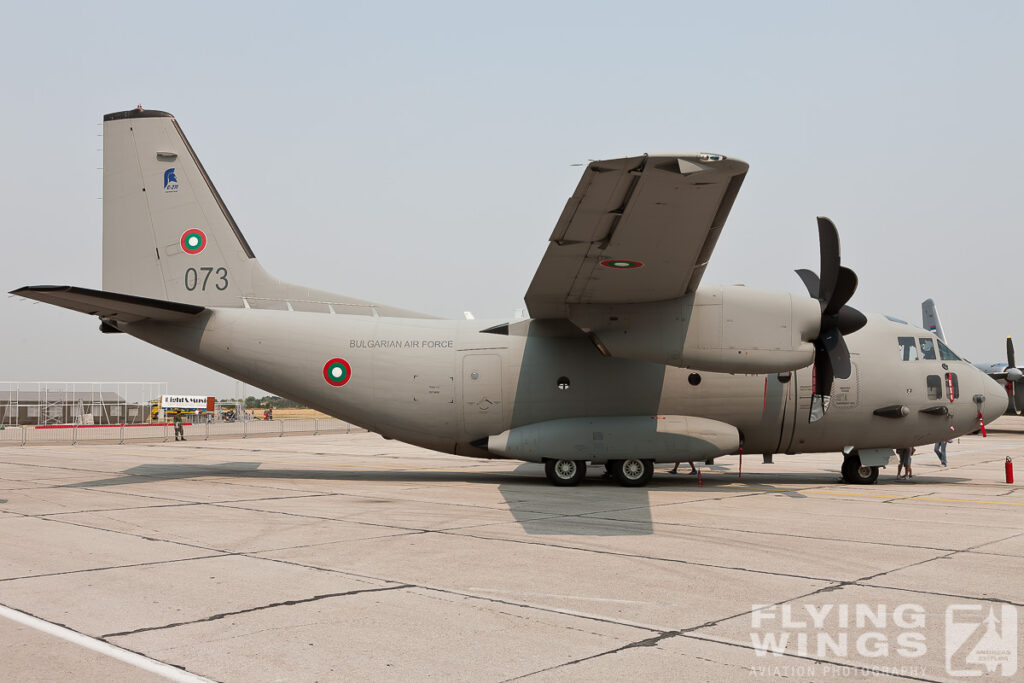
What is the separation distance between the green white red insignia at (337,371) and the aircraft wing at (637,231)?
4931mm

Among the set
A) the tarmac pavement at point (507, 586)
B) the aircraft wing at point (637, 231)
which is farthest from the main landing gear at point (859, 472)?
the aircraft wing at point (637, 231)

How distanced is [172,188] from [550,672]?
17.4 metres

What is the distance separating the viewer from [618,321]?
50.5 ft

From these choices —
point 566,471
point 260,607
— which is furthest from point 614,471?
point 260,607

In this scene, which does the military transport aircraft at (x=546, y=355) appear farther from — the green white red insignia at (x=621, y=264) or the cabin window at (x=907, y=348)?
the green white red insignia at (x=621, y=264)

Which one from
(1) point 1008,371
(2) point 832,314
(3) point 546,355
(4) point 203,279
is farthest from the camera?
(1) point 1008,371

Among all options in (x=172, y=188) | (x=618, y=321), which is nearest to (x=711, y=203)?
(x=618, y=321)

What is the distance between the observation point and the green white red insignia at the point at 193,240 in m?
18.8

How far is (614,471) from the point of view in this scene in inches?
682

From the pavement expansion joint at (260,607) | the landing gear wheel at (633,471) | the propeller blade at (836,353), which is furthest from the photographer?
the landing gear wheel at (633,471)

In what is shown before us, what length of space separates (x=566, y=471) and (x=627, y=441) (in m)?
1.59

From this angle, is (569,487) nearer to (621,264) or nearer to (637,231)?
(621,264)

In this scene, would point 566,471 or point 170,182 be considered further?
→ point 170,182

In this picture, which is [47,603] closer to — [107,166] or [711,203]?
[711,203]
